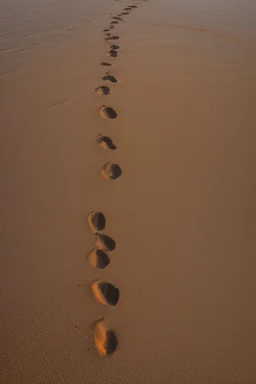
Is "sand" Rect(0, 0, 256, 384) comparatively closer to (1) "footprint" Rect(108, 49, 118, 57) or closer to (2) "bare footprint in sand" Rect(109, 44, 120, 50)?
(1) "footprint" Rect(108, 49, 118, 57)

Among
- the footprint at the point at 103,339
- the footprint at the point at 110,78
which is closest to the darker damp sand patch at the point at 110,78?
the footprint at the point at 110,78

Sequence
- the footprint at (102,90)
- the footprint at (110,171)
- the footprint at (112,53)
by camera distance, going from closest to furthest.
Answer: the footprint at (110,171) < the footprint at (102,90) < the footprint at (112,53)

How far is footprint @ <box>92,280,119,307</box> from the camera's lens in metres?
1.01

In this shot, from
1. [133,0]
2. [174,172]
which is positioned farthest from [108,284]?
[133,0]

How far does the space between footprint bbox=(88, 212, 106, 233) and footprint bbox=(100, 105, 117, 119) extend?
889mm

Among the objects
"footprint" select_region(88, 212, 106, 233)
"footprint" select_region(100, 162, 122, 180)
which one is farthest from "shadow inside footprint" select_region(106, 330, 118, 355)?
"footprint" select_region(100, 162, 122, 180)

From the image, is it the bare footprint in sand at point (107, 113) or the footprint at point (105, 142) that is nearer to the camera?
the footprint at point (105, 142)

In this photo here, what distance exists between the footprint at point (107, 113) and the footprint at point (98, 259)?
1087mm

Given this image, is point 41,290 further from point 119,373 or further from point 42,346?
point 119,373

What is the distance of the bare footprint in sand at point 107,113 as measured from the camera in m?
1.96

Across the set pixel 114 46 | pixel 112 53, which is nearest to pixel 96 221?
pixel 112 53

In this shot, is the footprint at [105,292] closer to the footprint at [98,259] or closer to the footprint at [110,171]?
the footprint at [98,259]

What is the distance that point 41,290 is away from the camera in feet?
3.36

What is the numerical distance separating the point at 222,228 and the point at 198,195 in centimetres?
21
